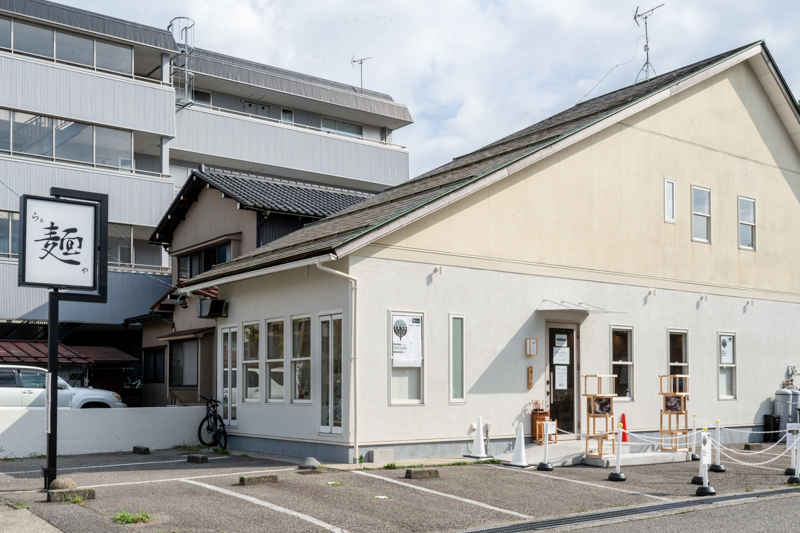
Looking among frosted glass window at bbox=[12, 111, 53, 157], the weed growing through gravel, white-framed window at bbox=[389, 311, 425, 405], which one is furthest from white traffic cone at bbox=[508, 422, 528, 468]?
frosted glass window at bbox=[12, 111, 53, 157]

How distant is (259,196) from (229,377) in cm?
553

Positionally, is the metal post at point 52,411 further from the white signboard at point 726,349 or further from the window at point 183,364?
the white signboard at point 726,349

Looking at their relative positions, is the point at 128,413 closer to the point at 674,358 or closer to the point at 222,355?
the point at 222,355

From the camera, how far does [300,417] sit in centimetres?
1452

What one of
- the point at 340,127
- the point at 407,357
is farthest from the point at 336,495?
the point at 340,127

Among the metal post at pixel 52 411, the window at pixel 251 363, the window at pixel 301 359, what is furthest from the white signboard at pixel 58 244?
the window at pixel 251 363

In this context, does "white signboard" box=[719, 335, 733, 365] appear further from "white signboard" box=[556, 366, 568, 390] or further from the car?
the car

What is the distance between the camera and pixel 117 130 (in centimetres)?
2841

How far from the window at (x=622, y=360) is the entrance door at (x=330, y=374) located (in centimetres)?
620

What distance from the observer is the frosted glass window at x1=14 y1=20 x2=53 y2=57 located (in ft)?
87.2

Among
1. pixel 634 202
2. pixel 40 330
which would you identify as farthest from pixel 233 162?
pixel 634 202

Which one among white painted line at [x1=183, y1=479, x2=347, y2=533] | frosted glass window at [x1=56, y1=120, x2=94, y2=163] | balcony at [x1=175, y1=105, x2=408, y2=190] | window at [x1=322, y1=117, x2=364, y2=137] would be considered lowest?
white painted line at [x1=183, y1=479, x2=347, y2=533]

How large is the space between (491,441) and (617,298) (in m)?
4.43

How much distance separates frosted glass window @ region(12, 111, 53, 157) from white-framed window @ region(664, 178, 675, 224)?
19.7m
